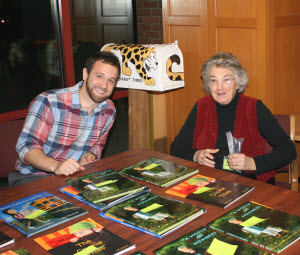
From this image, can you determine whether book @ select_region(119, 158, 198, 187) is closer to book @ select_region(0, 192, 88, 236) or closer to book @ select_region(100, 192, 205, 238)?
book @ select_region(100, 192, 205, 238)

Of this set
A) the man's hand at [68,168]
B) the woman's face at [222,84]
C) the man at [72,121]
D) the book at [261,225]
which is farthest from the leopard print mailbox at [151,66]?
the book at [261,225]

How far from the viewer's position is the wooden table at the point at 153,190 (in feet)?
4.47

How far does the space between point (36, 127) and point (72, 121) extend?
8.5 inches

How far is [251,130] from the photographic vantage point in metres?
2.38

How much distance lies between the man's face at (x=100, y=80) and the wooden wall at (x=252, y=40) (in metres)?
1.14

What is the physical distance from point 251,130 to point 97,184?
3.38 feet

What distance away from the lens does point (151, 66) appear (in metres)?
2.84

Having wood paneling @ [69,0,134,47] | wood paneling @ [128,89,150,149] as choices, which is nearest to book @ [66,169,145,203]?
wood paneling @ [128,89,150,149]

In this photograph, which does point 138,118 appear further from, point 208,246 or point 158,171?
point 208,246

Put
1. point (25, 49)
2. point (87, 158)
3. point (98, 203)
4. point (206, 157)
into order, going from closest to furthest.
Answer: point (98, 203) < point (206, 157) < point (87, 158) < point (25, 49)

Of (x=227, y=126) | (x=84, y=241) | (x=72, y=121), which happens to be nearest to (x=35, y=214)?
(x=84, y=241)

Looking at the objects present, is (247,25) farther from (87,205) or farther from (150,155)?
(87,205)

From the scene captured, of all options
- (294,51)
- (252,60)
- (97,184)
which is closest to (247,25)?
(252,60)

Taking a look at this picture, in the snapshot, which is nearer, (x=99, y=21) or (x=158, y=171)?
(x=158, y=171)
